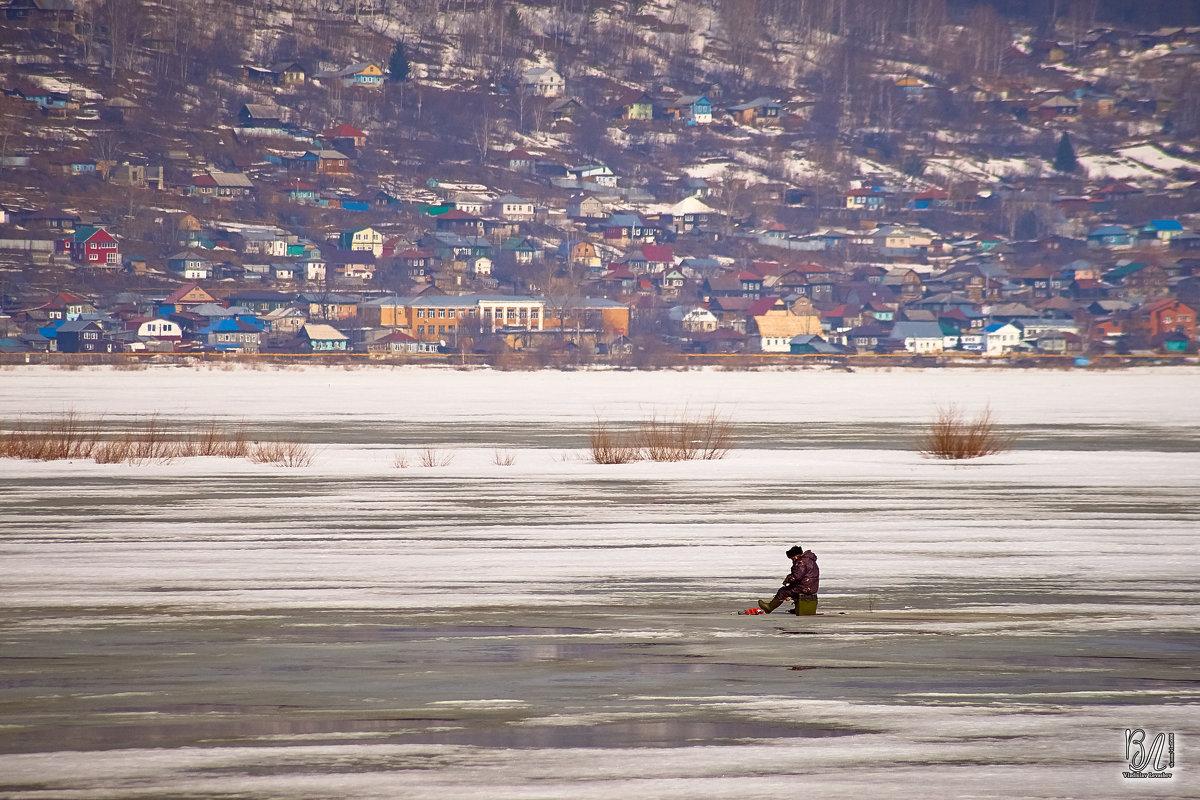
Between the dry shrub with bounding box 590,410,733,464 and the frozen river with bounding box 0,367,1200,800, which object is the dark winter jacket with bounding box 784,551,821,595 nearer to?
the frozen river with bounding box 0,367,1200,800

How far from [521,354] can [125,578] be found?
385 feet

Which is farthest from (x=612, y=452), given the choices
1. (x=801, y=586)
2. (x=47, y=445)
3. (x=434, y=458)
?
(x=801, y=586)

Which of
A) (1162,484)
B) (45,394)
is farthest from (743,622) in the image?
(45,394)

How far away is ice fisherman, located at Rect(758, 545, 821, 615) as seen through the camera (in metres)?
14.0

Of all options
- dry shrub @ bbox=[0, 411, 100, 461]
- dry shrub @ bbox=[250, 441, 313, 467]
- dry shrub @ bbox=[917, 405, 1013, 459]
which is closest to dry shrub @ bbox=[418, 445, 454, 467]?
dry shrub @ bbox=[250, 441, 313, 467]

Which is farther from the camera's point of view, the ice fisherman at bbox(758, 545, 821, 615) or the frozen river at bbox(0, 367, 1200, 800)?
the ice fisherman at bbox(758, 545, 821, 615)

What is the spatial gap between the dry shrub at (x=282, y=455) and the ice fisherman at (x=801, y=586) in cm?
1749

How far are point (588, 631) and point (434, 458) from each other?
1868 centimetres

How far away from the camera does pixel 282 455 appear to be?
30969 mm

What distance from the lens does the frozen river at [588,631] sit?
916cm

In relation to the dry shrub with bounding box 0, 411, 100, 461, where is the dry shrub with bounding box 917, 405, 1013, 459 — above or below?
above

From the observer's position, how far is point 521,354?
438ft

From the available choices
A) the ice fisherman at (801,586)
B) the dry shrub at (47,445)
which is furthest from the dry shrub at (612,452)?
the ice fisherman at (801,586)

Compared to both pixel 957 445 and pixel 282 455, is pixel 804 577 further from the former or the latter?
pixel 957 445
